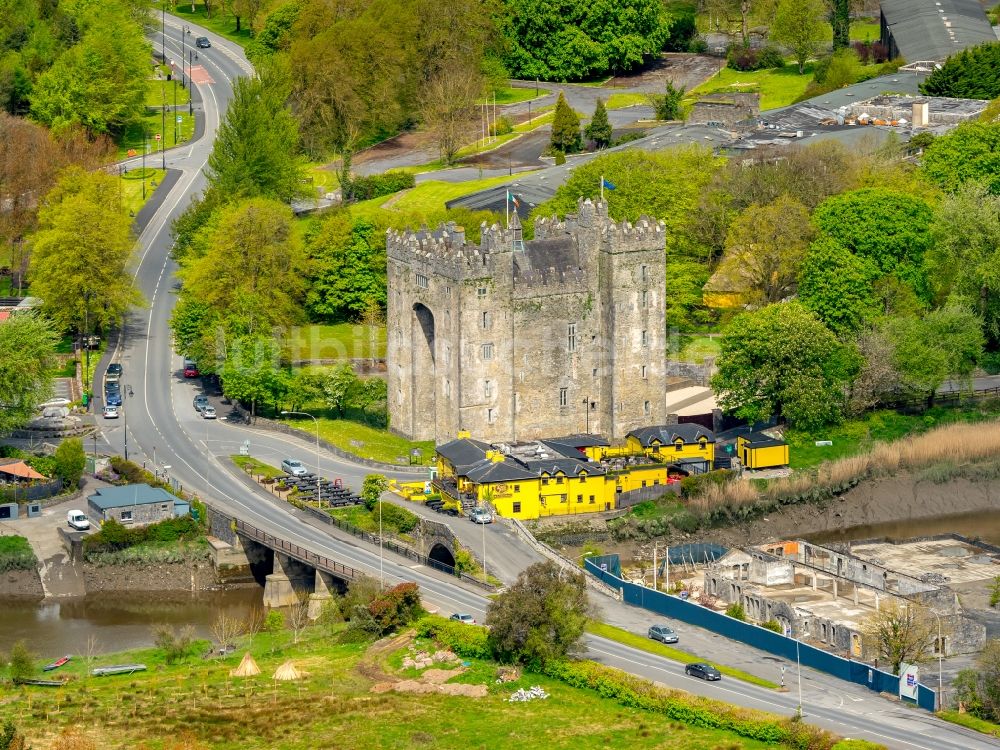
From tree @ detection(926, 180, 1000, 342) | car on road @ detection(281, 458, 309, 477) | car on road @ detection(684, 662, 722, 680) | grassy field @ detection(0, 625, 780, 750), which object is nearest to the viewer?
grassy field @ detection(0, 625, 780, 750)

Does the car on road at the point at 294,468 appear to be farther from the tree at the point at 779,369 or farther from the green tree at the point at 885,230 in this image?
the green tree at the point at 885,230

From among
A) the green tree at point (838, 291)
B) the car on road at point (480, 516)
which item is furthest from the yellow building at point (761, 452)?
the car on road at point (480, 516)

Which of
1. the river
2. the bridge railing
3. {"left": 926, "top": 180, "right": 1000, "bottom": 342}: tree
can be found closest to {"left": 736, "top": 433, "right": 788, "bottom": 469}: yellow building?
{"left": 926, "top": 180, "right": 1000, "bottom": 342}: tree

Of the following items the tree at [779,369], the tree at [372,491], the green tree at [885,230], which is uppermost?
the green tree at [885,230]

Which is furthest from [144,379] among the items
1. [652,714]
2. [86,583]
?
[652,714]

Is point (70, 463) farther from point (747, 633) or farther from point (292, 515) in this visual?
point (747, 633)

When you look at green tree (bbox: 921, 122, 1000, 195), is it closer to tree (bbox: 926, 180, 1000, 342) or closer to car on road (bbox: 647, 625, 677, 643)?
tree (bbox: 926, 180, 1000, 342)
